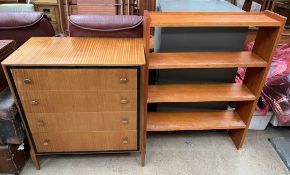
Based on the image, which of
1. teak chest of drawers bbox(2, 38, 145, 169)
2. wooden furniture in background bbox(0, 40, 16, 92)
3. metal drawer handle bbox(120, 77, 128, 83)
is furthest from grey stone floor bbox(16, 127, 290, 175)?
metal drawer handle bbox(120, 77, 128, 83)

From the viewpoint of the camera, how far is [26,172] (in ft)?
4.99

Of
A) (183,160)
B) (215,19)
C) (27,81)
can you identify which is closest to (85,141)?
(27,81)

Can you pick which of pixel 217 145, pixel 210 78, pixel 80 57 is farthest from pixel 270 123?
pixel 80 57

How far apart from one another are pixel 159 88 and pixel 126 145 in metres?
0.45

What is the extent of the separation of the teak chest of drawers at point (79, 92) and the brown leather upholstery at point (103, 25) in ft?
0.27

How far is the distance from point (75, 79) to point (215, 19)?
85cm

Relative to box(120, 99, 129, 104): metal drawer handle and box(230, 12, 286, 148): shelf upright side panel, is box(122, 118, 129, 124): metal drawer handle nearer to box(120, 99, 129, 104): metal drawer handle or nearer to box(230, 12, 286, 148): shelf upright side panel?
box(120, 99, 129, 104): metal drawer handle

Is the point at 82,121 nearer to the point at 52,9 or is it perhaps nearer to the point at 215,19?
the point at 215,19

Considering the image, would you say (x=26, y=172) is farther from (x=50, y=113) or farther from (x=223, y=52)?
(x=223, y=52)

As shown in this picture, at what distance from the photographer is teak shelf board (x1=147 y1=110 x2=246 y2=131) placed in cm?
162

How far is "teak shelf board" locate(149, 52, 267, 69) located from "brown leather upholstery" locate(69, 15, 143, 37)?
0.28 meters

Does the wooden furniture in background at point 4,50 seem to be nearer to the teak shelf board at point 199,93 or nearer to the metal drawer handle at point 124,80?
the metal drawer handle at point 124,80

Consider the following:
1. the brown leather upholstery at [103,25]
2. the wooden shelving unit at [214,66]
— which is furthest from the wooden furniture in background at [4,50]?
the wooden shelving unit at [214,66]

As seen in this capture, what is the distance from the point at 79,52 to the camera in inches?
50.7
